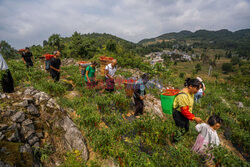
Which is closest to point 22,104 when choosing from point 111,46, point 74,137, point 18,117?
point 18,117

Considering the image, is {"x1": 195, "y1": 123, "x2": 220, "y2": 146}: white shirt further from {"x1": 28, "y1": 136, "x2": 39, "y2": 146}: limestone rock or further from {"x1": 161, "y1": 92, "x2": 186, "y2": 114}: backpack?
{"x1": 28, "y1": 136, "x2": 39, "y2": 146}: limestone rock

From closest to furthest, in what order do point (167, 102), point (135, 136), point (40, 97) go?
point (135, 136)
point (167, 102)
point (40, 97)

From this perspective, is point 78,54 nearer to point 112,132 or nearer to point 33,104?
point 33,104

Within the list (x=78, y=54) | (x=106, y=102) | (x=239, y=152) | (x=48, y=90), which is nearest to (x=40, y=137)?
(x=106, y=102)

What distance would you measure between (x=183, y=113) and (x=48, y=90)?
436 centimetres

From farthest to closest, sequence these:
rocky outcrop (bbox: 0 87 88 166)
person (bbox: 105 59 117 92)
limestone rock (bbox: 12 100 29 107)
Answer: person (bbox: 105 59 117 92) < limestone rock (bbox: 12 100 29 107) < rocky outcrop (bbox: 0 87 88 166)

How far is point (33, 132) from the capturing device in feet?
7.81

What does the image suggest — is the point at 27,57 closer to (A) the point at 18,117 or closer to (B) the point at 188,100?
(A) the point at 18,117

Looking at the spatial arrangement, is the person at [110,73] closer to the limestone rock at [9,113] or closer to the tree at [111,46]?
the limestone rock at [9,113]

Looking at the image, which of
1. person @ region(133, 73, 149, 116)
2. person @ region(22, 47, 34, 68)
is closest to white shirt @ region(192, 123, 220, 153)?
person @ region(133, 73, 149, 116)

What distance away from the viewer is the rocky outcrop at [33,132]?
188 centimetres

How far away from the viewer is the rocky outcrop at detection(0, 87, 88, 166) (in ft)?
6.16

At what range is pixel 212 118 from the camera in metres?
2.43

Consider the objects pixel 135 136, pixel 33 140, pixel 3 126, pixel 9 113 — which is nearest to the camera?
pixel 3 126
